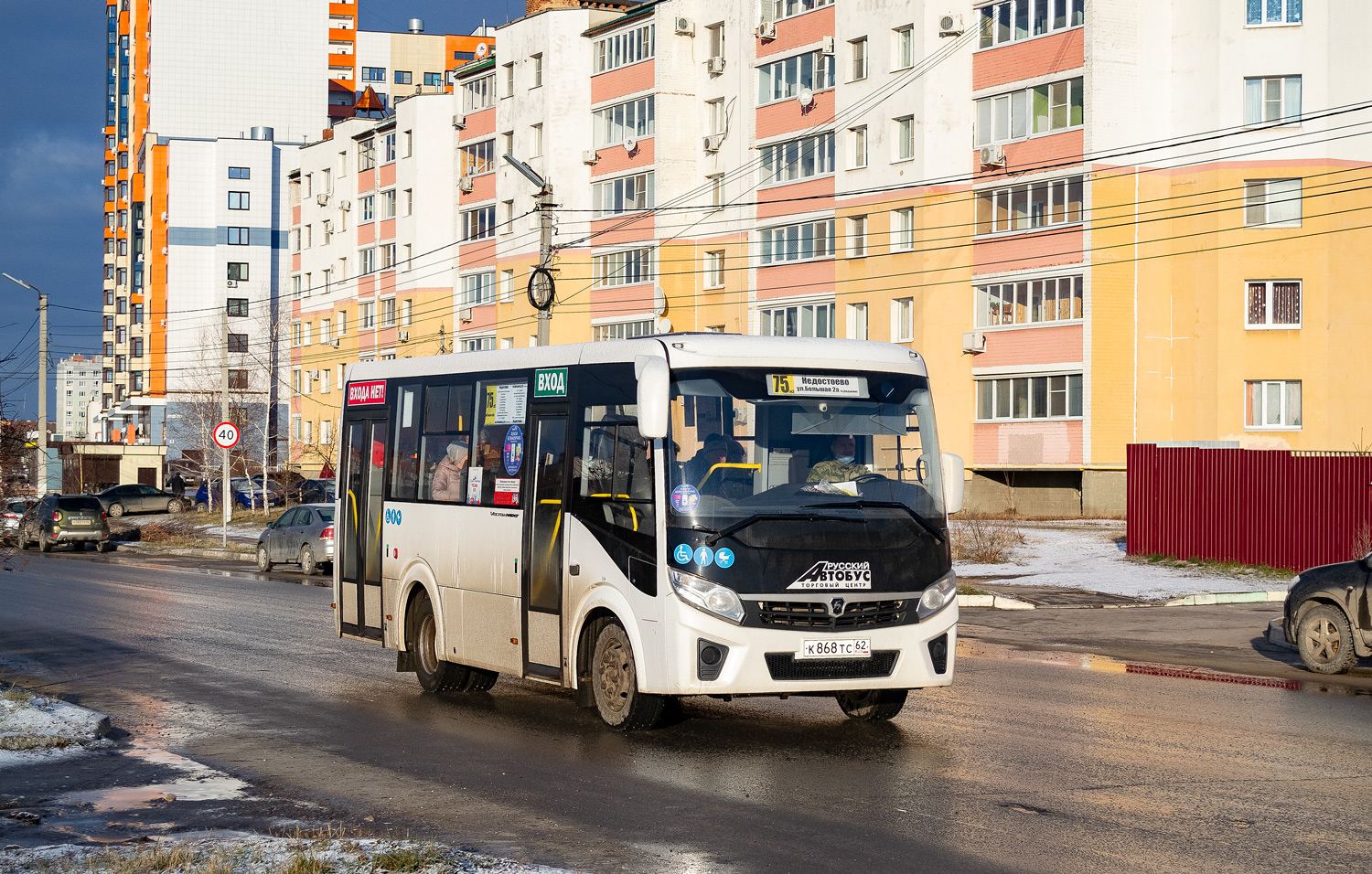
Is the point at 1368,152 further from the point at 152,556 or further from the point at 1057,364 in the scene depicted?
the point at 152,556

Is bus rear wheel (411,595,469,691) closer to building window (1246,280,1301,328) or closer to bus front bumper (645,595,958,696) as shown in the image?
bus front bumper (645,595,958,696)

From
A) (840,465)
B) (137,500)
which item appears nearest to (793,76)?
(137,500)

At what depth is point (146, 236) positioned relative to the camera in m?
119

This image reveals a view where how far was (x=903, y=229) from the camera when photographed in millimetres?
53250

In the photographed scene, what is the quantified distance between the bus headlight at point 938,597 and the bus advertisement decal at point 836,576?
492mm

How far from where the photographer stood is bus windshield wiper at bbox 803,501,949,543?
1045cm

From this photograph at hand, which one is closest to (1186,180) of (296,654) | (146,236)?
(296,654)

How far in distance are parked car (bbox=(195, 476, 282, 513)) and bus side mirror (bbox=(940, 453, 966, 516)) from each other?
5744 cm

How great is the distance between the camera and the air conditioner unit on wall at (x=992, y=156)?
49688mm

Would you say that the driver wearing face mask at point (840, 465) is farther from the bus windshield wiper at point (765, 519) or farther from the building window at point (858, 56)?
the building window at point (858, 56)

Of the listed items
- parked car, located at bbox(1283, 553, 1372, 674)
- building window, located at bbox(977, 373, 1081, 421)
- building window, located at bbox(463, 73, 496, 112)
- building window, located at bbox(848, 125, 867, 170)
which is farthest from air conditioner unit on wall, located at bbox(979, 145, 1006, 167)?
parked car, located at bbox(1283, 553, 1372, 674)

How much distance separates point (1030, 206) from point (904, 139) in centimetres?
580

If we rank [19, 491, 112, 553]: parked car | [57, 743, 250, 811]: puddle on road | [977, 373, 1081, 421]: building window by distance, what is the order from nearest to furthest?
[57, 743, 250, 811]: puddle on road, [19, 491, 112, 553]: parked car, [977, 373, 1081, 421]: building window

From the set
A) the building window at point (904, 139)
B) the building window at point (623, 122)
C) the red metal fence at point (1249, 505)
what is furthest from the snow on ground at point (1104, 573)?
the building window at point (623, 122)
